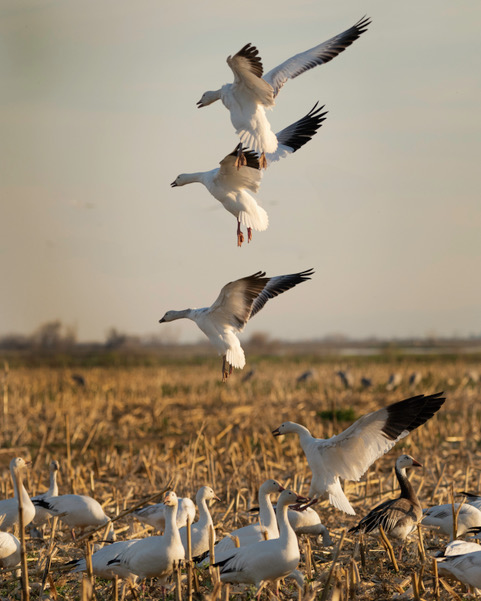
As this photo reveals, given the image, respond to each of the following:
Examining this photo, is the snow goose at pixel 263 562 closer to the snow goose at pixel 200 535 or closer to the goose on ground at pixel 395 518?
the snow goose at pixel 200 535

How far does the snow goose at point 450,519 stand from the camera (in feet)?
22.1

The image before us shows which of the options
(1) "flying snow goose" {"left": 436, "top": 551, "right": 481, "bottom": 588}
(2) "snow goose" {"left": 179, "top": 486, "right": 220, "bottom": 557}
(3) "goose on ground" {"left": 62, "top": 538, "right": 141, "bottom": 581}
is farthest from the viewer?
(2) "snow goose" {"left": 179, "top": 486, "right": 220, "bottom": 557}

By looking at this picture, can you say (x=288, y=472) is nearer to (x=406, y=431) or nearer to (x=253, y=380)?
(x=406, y=431)

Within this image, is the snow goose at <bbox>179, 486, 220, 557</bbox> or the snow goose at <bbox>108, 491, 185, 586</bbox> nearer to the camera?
the snow goose at <bbox>108, 491, 185, 586</bbox>

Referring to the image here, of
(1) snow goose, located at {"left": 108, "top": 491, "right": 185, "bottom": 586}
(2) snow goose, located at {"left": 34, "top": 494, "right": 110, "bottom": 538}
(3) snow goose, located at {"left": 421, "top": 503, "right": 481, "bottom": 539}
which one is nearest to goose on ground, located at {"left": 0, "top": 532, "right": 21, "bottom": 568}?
(2) snow goose, located at {"left": 34, "top": 494, "right": 110, "bottom": 538}

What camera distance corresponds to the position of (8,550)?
19.9ft

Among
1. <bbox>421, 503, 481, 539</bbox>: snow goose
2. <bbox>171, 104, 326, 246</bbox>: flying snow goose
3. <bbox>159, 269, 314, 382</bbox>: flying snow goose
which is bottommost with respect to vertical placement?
<bbox>421, 503, 481, 539</bbox>: snow goose

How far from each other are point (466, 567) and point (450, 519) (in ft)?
5.60

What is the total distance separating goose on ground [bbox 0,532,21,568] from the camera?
605 cm

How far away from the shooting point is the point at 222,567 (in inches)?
209

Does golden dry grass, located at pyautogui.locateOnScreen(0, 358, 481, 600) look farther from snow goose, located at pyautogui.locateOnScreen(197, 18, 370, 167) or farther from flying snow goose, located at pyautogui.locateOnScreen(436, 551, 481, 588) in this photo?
snow goose, located at pyautogui.locateOnScreen(197, 18, 370, 167)

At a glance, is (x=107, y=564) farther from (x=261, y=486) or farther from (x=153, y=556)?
(x=261, y=486)

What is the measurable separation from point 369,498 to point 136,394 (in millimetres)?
11739

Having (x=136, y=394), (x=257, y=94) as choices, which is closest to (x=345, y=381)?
(x=136, y=394)
